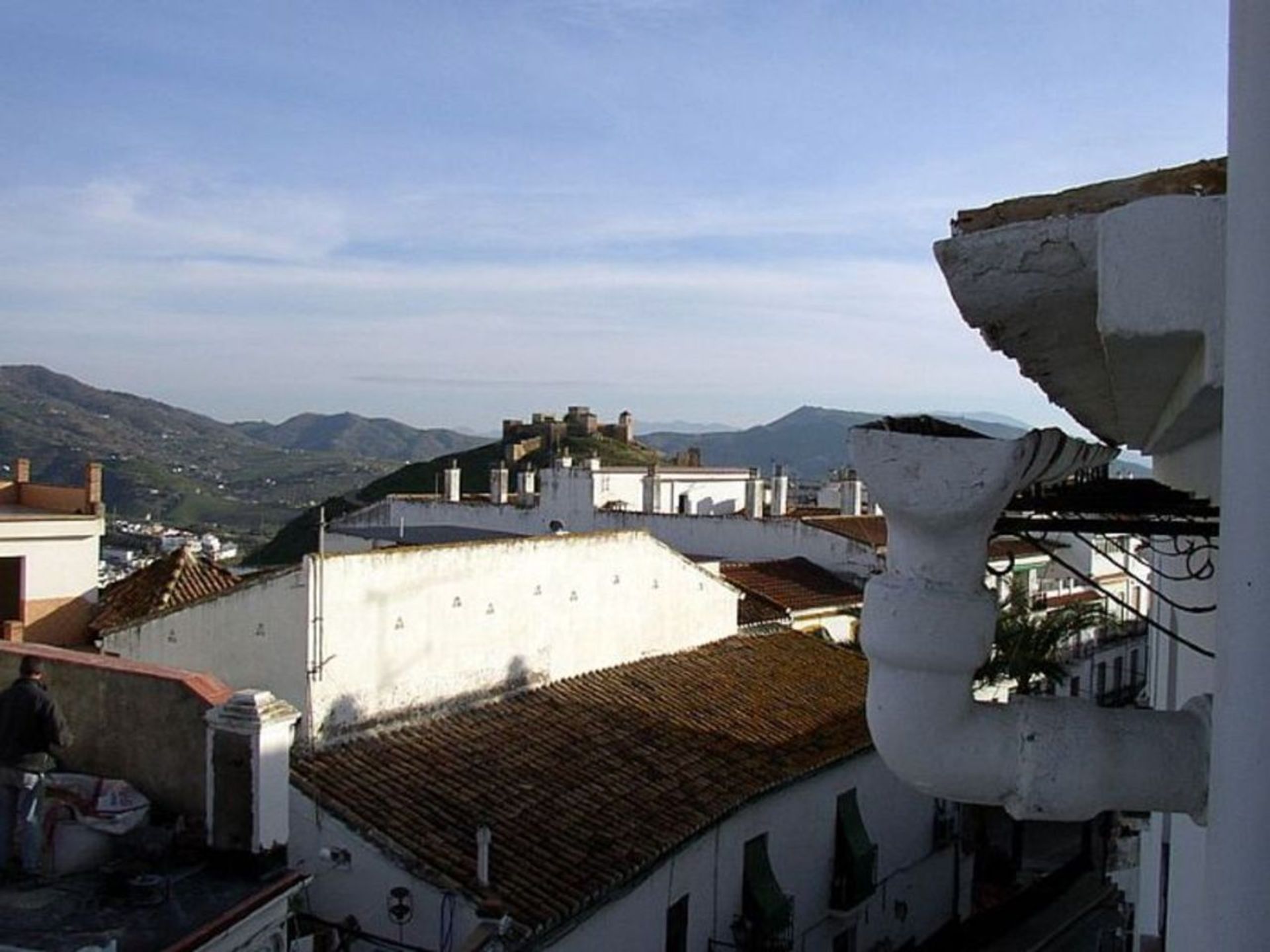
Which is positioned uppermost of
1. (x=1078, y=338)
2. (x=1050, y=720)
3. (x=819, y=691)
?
(x=1078, y=338)

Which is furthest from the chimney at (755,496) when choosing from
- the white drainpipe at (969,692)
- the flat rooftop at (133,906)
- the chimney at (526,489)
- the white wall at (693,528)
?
the white drainpipe at (969,692)

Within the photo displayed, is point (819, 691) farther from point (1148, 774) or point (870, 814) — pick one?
point (1148, 774)

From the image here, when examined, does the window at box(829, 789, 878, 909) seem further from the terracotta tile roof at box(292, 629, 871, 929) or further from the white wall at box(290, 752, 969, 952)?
the terracotta tile roof at box(292, 629, 871, 929)

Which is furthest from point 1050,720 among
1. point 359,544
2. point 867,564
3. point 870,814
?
point 359,544

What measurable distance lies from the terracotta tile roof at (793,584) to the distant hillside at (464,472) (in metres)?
43.2

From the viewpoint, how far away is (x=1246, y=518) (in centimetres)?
238

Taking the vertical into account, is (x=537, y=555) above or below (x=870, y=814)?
above

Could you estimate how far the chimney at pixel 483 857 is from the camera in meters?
11.9

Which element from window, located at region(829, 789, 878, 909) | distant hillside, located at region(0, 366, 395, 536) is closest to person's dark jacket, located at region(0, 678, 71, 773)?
window, located at region(829, 789, 878, 909)

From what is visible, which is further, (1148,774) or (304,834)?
(304,834)

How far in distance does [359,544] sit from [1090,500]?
2761 centimetres

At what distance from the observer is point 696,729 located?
18016 mm

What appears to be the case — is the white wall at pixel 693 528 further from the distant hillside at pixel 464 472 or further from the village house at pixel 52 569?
the distant hillside at pixel 464 472

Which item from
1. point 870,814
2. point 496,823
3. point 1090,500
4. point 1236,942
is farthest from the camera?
point 870,814
